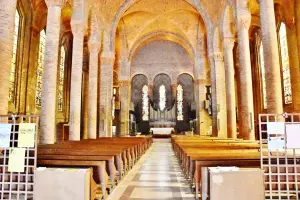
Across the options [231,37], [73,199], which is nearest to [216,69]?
[231,37]

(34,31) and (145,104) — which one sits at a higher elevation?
(34,31)

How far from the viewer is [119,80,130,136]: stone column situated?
80.9 ft

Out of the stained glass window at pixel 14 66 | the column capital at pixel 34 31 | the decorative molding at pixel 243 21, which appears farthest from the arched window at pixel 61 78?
the decorative molding at pixel 243 21

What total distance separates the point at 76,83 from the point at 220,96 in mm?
9610

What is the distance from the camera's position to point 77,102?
490 inches

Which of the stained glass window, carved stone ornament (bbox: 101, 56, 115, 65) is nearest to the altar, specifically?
carved stone ornament (bbox: 101, 56, 115, 65)

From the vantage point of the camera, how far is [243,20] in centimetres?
1262

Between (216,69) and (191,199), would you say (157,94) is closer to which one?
(216,69)

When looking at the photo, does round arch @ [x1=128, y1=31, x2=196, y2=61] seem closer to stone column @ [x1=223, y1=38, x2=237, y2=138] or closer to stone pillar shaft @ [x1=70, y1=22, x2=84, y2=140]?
stone column @ [x1=223, y1=38, x2=237, y2=138]

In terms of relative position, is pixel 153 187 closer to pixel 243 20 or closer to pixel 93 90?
pixel 243 20

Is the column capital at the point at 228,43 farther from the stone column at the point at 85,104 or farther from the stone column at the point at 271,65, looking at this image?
the stone column at the point at 85,104

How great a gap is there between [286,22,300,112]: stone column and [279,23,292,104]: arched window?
1.27 metres

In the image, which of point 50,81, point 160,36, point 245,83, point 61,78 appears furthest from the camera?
point 160,36

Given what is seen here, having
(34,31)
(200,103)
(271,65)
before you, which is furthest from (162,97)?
(271,65)
